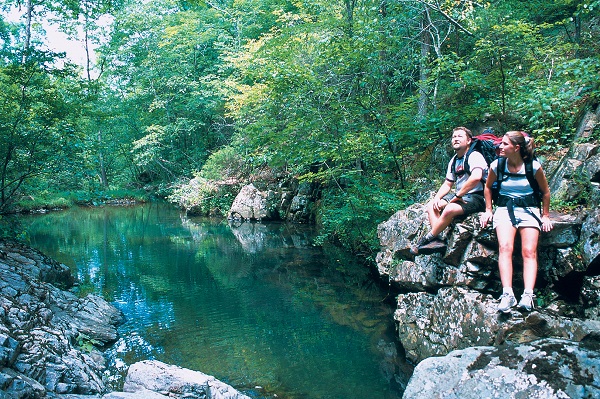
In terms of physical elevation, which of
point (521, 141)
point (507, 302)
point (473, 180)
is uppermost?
point (521, 141)

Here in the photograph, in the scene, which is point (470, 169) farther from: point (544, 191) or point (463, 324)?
point (463, 324)

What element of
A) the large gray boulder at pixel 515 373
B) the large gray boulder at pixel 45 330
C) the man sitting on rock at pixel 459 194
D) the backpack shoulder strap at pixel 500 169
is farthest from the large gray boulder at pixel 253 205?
the large gray boulder at pixel 515 373

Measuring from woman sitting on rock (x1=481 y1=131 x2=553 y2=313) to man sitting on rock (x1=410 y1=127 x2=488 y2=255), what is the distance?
43cm

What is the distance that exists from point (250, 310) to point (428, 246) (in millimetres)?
3872

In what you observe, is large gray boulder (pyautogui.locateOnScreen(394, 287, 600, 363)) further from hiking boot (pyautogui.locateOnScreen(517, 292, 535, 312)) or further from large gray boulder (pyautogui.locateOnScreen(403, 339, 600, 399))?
large gray boulder (pyautogui.locateOnScreen(403, 339, 600, 399))

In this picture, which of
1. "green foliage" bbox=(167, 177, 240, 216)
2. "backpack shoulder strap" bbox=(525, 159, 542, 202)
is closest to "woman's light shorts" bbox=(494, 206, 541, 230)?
"backpack shoulder strap" bbox=(525, 159, 542, 202)

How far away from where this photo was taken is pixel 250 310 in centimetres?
769

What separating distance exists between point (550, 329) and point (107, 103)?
3095 cm

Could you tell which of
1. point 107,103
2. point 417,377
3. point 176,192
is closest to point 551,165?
point 417,377

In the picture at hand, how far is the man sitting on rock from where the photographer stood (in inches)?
195

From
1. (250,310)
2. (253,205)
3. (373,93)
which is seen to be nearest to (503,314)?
(250,310)

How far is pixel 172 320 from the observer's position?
23.6 feet

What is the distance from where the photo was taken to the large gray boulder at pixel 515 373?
2742 mm

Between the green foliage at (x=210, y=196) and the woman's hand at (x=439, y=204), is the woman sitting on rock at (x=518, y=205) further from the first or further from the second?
the green foliage at (x=210, y=196)
